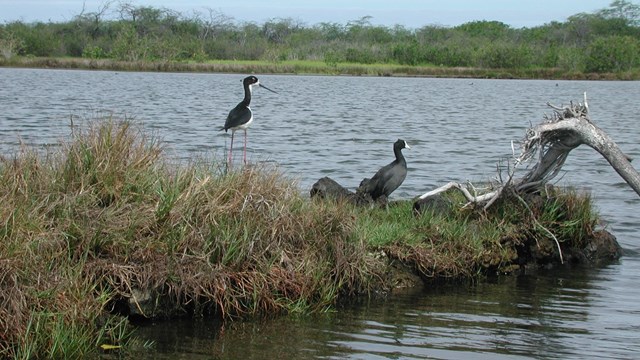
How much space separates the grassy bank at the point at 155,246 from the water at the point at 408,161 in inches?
12.4

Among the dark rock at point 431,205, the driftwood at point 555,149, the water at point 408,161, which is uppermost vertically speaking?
the driftwood at point 555,149

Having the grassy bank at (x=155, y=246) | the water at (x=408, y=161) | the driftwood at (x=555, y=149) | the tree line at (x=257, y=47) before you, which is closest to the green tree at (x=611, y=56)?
the tree line at (x=257, y=47)

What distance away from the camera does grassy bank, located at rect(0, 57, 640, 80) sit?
7969cm

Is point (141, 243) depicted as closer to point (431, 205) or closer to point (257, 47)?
point (431, 205)

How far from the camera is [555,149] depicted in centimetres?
1217

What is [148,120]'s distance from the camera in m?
31.0

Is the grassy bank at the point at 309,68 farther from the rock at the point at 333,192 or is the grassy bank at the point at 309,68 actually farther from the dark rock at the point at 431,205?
the dark rock at the point at 431,205

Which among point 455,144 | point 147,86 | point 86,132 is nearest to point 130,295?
point 86,132

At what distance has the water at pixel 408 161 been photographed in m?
8.59

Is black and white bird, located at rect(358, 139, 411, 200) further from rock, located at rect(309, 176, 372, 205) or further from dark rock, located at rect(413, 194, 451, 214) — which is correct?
dark rock, located at rect(413, 194, 451, 214)

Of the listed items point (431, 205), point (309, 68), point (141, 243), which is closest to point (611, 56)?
point (309, 68)

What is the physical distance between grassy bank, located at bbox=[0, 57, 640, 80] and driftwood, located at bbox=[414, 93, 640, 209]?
213 feet

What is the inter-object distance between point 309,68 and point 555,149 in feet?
239

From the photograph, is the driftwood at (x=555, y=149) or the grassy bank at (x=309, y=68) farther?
the grassy bank at (x=309, y=68)
